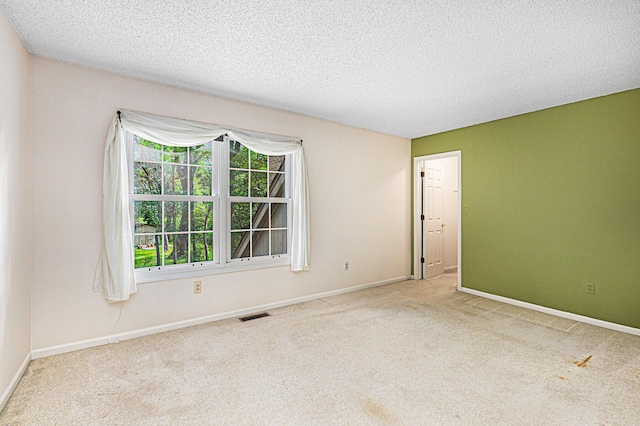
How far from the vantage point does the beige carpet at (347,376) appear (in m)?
1.91

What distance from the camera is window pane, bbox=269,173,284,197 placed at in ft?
13.1

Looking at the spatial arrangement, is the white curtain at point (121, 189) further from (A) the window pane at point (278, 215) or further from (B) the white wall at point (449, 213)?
(B) the white wall at point (449, 213)

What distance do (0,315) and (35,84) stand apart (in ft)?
5.90

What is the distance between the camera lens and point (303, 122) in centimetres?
415

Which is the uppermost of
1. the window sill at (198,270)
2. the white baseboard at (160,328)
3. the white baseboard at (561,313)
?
the window sill at (198,270)

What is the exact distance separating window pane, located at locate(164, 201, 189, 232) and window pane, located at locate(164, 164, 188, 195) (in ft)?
0.38

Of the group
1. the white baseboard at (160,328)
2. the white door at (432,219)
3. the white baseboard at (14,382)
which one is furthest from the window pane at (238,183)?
the white door at (432,219)

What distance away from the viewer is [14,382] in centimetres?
215

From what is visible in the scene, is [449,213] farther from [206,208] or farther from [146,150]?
[146,150]

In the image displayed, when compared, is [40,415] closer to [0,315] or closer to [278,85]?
[0,315]

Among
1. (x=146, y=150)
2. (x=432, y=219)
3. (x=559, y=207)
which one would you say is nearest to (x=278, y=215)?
(x=146, y=150)

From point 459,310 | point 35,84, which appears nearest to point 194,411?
point 35,84

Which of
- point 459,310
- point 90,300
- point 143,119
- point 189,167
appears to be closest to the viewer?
point 90,300

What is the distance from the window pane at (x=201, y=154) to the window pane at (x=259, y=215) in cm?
73
